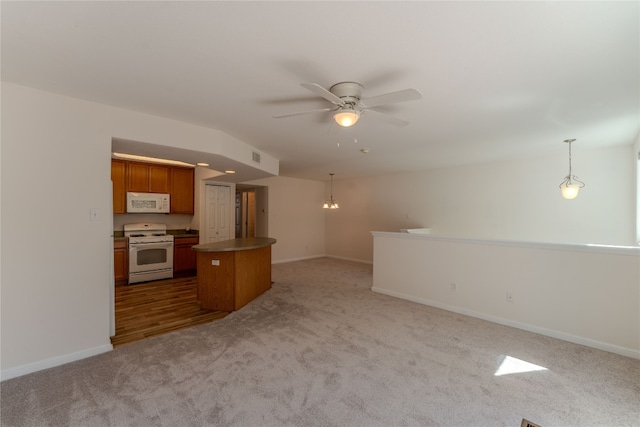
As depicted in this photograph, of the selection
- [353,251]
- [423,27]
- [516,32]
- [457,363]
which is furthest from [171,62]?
[353,251]

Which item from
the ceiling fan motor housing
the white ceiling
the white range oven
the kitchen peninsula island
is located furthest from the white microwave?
the ceiling fan motor housing

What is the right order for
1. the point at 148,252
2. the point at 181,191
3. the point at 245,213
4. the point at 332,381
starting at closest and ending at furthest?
1. the point at 332,381
2. the point at 148,252
3. the point at 181,191
4. the point at 245,213

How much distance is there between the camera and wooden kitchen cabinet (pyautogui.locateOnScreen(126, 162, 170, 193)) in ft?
17.1

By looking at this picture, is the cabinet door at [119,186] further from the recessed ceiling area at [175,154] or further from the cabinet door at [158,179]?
the recessed ceiling area at [175,154]

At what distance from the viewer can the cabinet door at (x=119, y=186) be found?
5.01 meters

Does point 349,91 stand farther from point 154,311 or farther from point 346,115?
point 154,311

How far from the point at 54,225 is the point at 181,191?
3.53 metres

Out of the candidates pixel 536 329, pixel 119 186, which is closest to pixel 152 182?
pixel 119 186

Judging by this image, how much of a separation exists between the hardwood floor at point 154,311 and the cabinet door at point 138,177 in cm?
185

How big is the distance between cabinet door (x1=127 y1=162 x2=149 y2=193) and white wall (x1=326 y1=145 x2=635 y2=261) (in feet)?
16.9

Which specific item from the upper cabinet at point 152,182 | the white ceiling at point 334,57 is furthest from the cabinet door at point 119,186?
the white ceiling at point 334,57

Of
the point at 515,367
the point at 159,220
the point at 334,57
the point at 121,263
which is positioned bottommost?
the point at 515,367

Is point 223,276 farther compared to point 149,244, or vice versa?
point 149,244

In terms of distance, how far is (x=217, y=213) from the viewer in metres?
6.20
